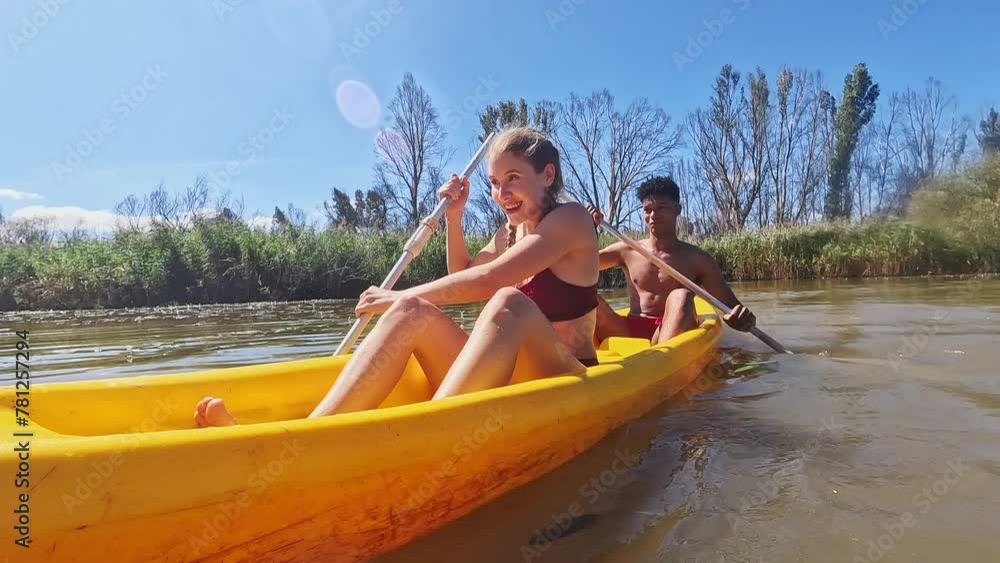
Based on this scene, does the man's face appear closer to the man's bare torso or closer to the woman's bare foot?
the man's bare torso

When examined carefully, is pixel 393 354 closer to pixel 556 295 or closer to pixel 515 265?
pixel 515 265

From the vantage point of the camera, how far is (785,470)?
5.96 ft

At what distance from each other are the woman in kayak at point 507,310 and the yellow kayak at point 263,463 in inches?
5.1

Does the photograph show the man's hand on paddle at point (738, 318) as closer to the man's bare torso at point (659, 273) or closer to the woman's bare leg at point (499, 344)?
the man's bare torso at point (659, 273)

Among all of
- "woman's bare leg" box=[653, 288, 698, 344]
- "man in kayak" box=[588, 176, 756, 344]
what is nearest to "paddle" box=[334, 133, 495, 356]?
"man in kayak" box=[588, 176, 756, 344]

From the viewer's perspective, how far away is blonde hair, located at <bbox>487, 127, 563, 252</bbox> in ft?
6.66

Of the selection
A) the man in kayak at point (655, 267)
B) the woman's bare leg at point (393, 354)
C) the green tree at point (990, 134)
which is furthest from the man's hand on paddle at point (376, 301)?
the green tree at point (990, 134)

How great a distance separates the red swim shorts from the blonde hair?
176 centimetres

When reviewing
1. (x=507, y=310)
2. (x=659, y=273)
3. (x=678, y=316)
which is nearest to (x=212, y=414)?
Result: (x=507, y=310)

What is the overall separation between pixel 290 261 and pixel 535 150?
9720 mm

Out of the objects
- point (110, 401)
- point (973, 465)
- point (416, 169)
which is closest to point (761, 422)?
point (973, 465)

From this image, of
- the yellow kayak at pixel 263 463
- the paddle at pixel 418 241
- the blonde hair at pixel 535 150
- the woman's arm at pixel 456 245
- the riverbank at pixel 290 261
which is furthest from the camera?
the riverbank at pixel 290 261

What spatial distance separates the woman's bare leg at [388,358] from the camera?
5.24 feet

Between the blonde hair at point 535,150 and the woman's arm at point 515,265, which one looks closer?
the woman's arm at point 515,265
